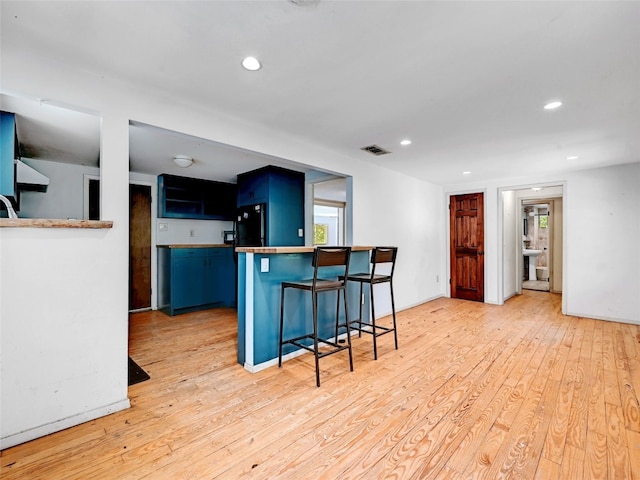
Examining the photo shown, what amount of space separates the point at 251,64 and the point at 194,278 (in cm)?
358

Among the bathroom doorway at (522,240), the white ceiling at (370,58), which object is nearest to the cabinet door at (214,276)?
the white ceiling at (370,58)

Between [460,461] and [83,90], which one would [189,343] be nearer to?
[83,90]

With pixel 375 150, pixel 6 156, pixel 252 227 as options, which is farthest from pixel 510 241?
pixel 6 156

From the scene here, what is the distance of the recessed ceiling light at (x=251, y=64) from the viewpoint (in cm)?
178

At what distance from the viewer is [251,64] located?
71.9 inches

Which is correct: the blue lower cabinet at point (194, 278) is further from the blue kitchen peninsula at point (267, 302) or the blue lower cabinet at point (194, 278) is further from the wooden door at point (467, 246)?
the wooden door at point (467, 246)

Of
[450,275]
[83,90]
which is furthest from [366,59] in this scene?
[450,275]

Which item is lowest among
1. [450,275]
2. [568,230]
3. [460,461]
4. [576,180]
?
[460,461]

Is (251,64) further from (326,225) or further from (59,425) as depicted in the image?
(326,225)

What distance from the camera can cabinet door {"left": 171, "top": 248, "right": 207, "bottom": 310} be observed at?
443cm

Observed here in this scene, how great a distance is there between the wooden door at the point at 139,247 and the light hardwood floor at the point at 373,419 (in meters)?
1.71

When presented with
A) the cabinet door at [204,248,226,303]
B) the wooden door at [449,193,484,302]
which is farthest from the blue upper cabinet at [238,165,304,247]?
the wooden door at [449,193,484,302]

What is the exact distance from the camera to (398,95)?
2.22 metres

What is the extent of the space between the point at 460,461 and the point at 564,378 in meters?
1.56
